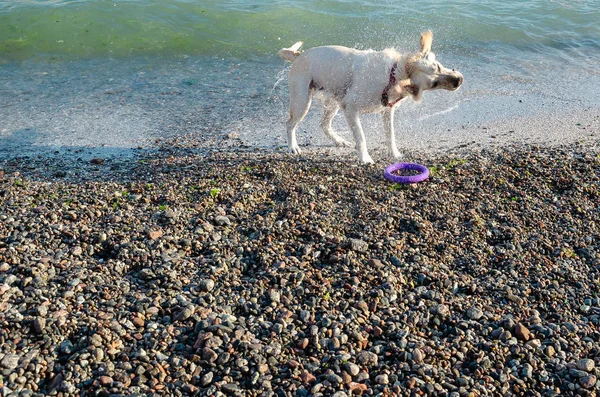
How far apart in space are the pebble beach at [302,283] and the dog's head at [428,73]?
3.18ft

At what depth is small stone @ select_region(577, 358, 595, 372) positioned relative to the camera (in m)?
3.46

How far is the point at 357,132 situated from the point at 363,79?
25.5 inches

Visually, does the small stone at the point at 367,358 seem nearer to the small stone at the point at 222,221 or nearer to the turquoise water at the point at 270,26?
the small stone at the point at 222,221

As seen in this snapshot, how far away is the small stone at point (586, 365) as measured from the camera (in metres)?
3.46

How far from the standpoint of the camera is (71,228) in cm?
478

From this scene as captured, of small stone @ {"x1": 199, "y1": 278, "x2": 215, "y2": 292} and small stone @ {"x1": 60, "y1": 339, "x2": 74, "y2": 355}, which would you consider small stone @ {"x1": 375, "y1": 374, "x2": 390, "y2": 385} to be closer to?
small stone @ {"x1": 199, "y1": 278, "x2": 215, "y2": 292}

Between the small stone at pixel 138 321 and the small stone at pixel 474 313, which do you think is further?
the small stone at pixel 474 313

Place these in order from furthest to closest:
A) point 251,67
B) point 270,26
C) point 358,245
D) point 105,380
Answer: point 270,26
point 251,67
point 358,245
point 105,380

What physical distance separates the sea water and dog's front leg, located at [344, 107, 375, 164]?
1.16 meters

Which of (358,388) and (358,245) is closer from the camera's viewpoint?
(358,388)

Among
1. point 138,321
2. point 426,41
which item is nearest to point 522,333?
point 138,321

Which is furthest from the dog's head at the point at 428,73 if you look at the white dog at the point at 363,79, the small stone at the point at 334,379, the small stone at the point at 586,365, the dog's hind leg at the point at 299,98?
the small stone at the point at 334,379

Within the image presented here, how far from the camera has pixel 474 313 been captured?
12.9ft

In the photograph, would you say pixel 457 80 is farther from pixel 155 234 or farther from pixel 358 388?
pixel 358 388
